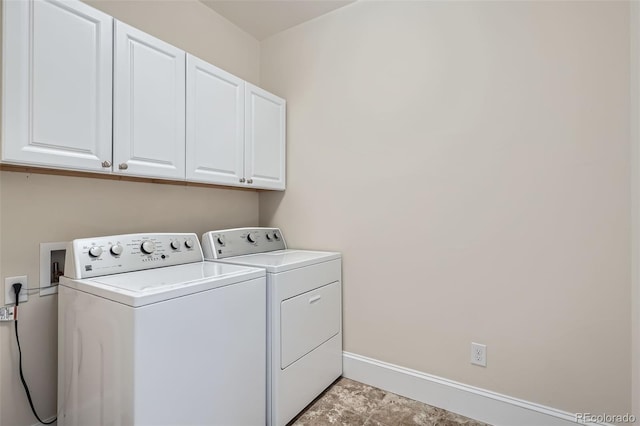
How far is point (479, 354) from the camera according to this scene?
178 centimetres

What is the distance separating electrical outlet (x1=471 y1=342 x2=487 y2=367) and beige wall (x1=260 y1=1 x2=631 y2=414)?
4 centimetres

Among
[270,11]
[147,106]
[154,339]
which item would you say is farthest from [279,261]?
[270,11]

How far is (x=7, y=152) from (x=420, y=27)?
2.15 metres

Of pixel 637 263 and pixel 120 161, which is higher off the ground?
pixel 120 161

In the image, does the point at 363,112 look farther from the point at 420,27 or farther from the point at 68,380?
the point at 68,380

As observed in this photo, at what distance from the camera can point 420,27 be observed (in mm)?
1966

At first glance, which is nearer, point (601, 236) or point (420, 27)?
point (601, 236)

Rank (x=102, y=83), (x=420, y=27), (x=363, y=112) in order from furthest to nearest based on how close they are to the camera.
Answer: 1. (x=363, y=112)
2. (x=420, y=27)
3. (x=102, y=83)

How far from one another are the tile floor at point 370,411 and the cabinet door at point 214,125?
1461 mm

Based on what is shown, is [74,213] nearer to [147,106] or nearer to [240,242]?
[147,106]

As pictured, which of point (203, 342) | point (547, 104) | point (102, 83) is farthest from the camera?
point (547, 104)

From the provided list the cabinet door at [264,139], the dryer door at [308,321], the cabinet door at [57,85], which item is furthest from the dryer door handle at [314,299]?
the cabinet door at [57,85]

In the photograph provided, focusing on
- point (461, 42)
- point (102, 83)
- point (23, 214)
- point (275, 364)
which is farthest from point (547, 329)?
point (23, 214)

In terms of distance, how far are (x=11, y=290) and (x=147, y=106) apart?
1.02 meters
